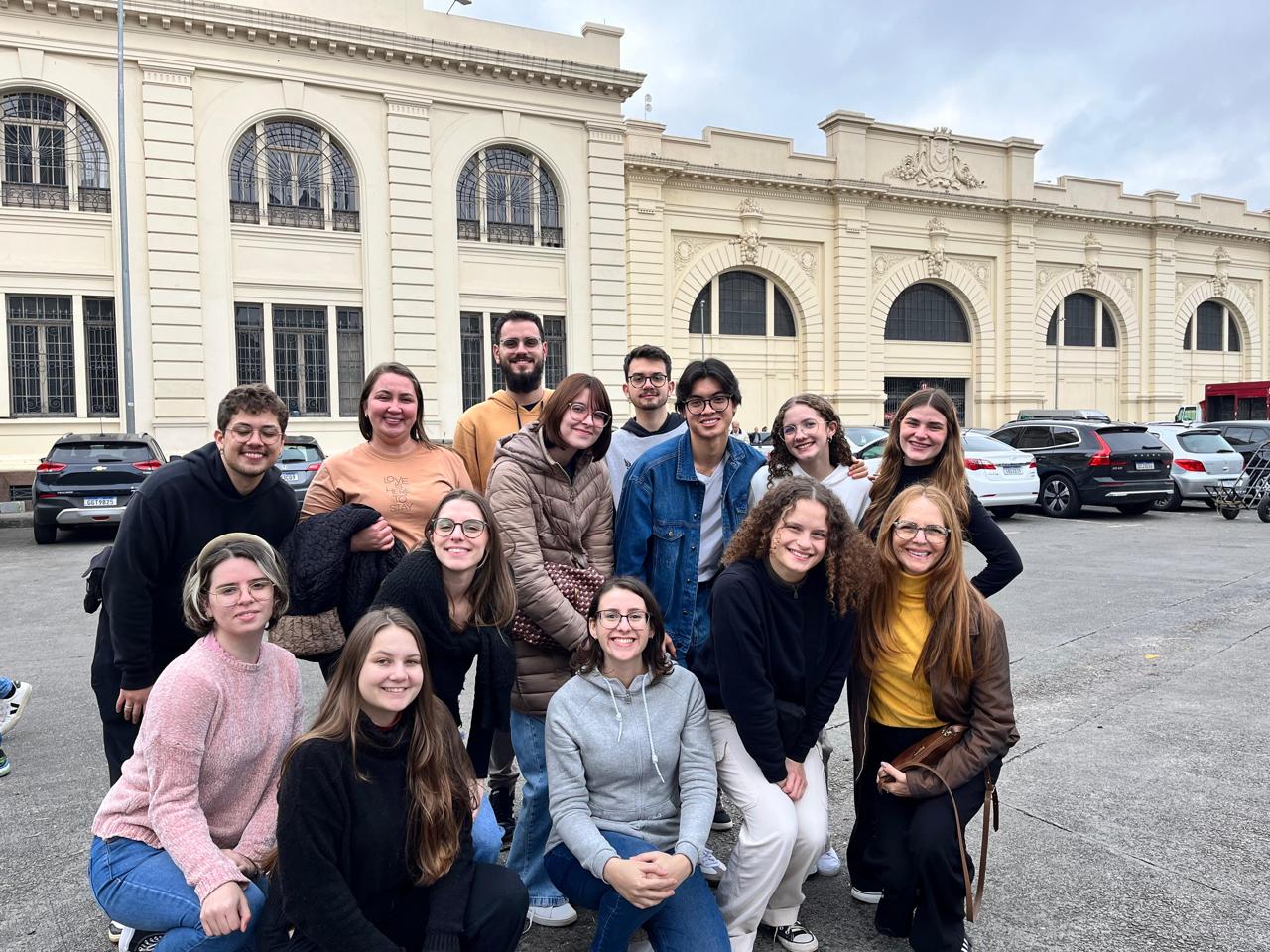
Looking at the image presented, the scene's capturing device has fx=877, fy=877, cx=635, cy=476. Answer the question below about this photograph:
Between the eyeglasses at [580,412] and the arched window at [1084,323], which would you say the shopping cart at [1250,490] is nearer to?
the eyeglasses at [580,412]

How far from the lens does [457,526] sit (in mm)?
3188

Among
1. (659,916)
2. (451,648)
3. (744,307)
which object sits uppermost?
(744,307)

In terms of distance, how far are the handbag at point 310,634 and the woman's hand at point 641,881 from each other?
55.9 inches

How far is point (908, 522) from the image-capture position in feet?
11.0

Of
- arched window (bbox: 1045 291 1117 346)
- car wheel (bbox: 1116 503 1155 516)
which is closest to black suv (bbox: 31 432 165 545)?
car wheel (bbox: 1116 503 1155 516)

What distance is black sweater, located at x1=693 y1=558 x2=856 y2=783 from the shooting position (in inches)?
126

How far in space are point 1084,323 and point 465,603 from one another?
130ft

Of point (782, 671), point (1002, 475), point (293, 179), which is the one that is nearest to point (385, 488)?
point (782, 671)

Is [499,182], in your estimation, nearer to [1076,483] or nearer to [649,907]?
[1076,483]

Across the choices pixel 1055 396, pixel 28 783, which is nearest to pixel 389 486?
pixel 28 783

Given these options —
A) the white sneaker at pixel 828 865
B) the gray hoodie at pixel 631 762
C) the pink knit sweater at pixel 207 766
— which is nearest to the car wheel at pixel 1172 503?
the white sneaker at pixel 828 865

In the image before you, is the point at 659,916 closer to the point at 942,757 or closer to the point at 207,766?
the point at 942,757

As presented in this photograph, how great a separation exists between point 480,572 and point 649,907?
129 centimetres

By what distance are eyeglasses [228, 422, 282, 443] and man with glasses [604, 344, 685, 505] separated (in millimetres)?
1552
